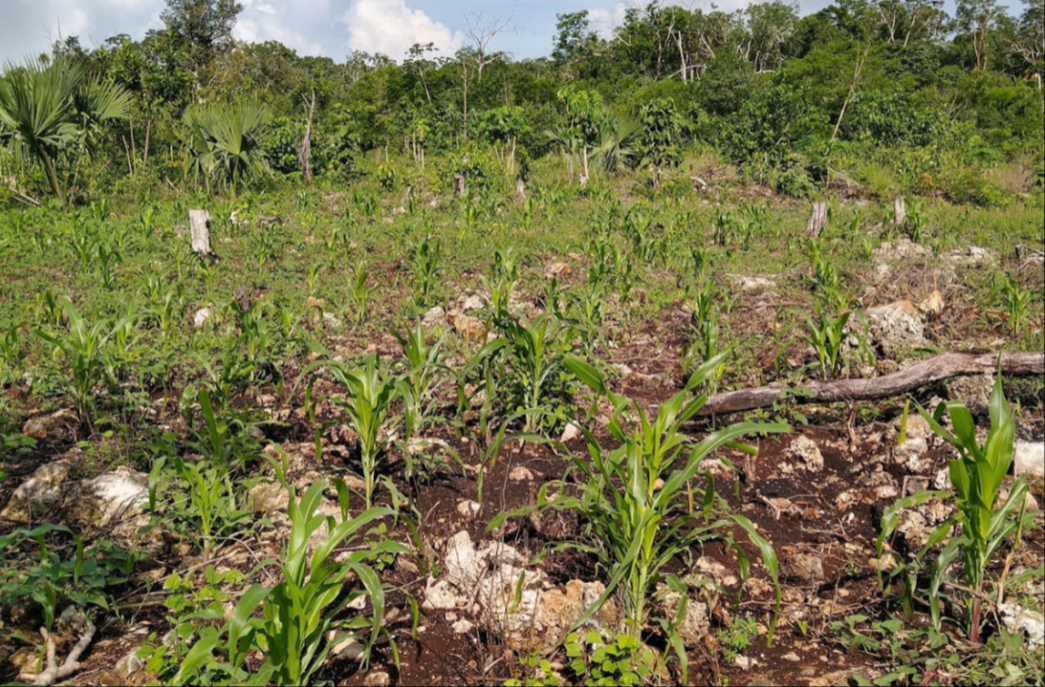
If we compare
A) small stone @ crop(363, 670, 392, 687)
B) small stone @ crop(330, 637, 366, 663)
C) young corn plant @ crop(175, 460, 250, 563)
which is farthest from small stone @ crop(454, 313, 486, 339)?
small stone @ crop(363, 670, 392, 687)

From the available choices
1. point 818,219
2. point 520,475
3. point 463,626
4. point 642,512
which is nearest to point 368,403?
point 520,475

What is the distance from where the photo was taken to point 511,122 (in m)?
14.4

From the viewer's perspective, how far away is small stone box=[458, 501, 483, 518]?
2.97 m

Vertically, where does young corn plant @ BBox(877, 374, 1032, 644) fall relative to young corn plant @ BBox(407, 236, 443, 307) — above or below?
below

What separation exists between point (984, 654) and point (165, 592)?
7.92 ft

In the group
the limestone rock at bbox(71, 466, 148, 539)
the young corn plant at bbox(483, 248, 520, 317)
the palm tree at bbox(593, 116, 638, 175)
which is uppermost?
the palm tree at bbox(593, 116, 638, 175)

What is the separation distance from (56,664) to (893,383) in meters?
3.63

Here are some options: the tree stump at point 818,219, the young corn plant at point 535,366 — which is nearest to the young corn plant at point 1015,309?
the tree stump at point 818,219

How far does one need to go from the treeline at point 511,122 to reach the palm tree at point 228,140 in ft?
0.09

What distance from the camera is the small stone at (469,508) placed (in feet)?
9.74

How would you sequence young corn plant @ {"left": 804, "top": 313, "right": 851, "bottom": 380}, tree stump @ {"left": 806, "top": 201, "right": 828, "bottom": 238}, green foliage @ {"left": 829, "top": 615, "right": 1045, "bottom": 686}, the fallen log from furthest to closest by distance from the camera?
tree stump @ {"left": 806, "top": 201, "right": 828, "bottom": 238} → young corn plant @ {"left": 804, "top": 313, "right": 851, "bottom": 380} → the fallen log → green foliage @ {"left": 829, "top": 615, "right": 1045, "bottom": 686}

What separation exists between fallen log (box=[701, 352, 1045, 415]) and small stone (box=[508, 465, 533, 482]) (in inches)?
42.8

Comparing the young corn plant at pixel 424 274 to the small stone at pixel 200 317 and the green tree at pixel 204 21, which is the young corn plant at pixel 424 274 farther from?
the green tree at pixel 204 21

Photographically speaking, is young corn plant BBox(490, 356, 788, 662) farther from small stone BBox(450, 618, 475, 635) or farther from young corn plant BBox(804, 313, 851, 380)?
young corn plant BBox(804, 313, 851, 380)
